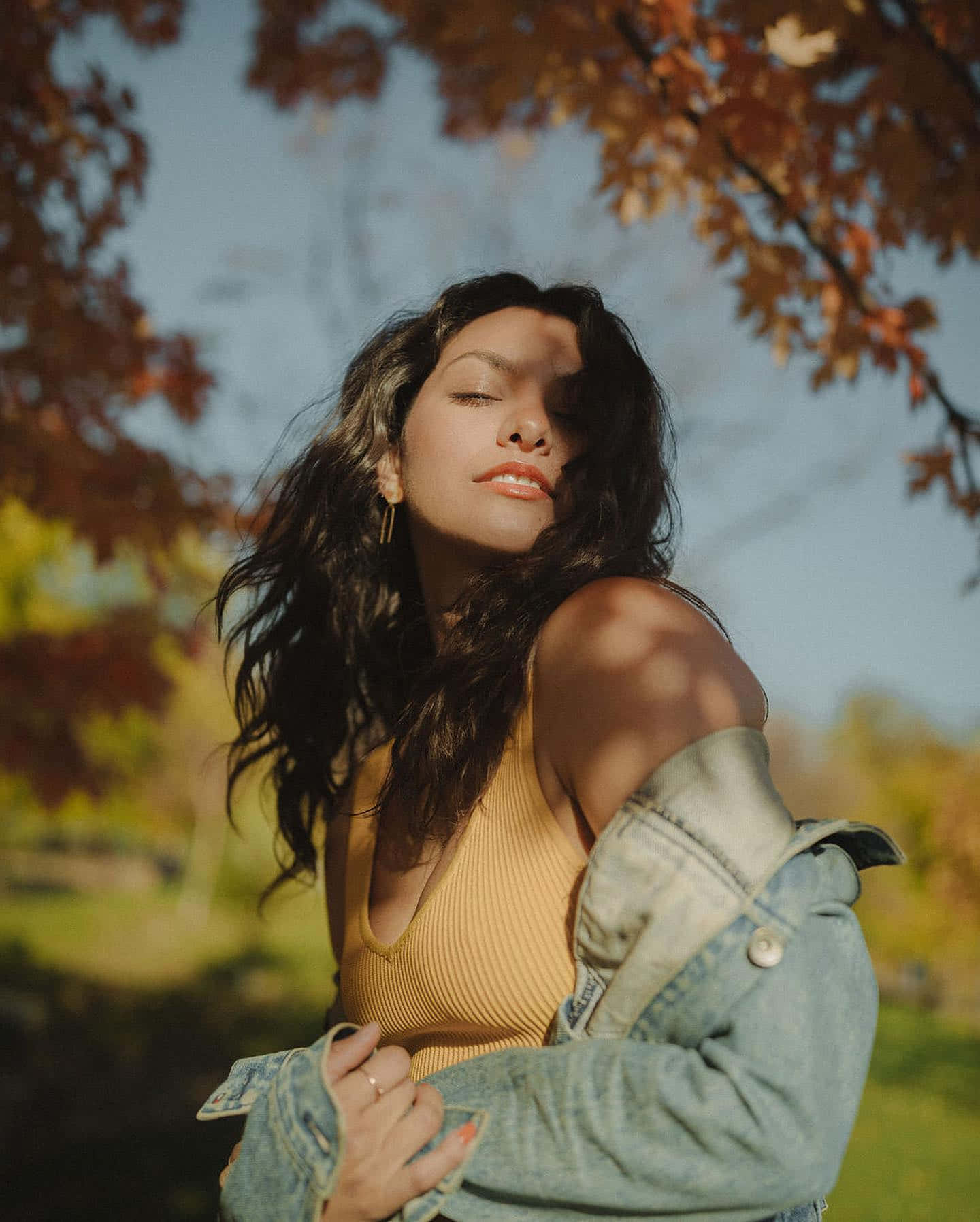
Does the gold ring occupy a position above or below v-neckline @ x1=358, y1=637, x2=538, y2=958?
below

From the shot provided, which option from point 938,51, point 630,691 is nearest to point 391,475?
point 630,691

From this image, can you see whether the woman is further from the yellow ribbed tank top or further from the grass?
the grass

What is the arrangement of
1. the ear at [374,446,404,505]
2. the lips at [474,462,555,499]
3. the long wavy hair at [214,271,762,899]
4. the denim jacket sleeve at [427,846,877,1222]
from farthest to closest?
the ear at [374,446,404,505] < the lips at [474,462,555,499] < the long wavy hair at [214,271,762,899] < the denim jacket sleeve at [427,846,877,1222]

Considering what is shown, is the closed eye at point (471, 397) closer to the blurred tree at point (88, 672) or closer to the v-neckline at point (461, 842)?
the v-neckline at point (461, 842)

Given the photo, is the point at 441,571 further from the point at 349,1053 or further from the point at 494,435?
the point at 349,1053

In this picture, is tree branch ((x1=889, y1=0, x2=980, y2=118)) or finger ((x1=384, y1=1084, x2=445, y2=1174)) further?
tree branch ((x1=889, y1=0, x2=980, y2=118))

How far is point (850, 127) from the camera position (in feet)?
10.8

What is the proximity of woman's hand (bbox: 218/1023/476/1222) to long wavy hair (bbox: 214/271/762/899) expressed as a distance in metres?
0.48

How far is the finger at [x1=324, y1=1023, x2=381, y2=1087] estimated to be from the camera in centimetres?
147

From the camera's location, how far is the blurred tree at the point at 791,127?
2887mm

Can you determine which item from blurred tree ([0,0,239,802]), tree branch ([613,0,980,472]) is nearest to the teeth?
tree branch ([613,0,980,472])

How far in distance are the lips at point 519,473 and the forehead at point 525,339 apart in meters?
0.25

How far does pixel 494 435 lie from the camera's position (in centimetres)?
206

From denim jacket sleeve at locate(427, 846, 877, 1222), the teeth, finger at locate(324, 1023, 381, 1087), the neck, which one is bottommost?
finger at locate(324, 1023, 381, 1087)
